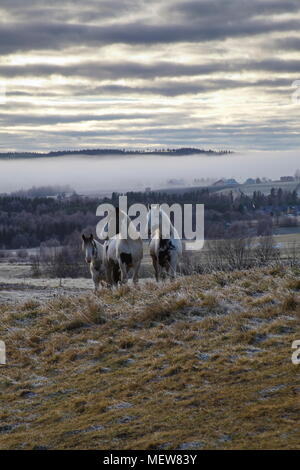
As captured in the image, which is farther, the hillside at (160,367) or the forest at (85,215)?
the forest at (85,215)

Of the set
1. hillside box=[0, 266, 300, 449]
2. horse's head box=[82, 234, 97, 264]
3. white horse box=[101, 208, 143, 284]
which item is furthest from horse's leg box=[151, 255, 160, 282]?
hillside box=[0, 266, 300, 449]

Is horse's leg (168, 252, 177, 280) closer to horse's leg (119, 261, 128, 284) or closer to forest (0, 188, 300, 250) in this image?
horse's leg (119, 261, 128, 284)

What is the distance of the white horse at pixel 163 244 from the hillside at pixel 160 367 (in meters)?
2.60

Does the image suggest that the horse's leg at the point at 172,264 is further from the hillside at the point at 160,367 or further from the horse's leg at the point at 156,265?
the hillside at the point at 160,367

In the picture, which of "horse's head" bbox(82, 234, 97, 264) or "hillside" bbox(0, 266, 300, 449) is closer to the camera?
"hillside" bbox(0, 266, 300, 449)

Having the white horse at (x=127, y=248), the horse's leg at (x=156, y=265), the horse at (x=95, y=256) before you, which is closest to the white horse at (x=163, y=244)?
the horse's leg at (x=156, y=265)

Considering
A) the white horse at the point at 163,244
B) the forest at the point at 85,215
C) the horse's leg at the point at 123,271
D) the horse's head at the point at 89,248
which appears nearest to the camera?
the white horse at the point at 163,244

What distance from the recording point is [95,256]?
18766 millimetres

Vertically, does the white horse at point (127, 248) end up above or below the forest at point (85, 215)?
above

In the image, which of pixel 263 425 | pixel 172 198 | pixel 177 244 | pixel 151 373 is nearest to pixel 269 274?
pixel 177 244

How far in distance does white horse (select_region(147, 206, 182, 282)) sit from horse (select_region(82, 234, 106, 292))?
204 centimetres

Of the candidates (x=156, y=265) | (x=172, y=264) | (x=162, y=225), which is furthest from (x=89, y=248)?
(x=172, y=264)

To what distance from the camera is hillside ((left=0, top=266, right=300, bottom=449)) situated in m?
6.93

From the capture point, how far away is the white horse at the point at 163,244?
16.7 metres
